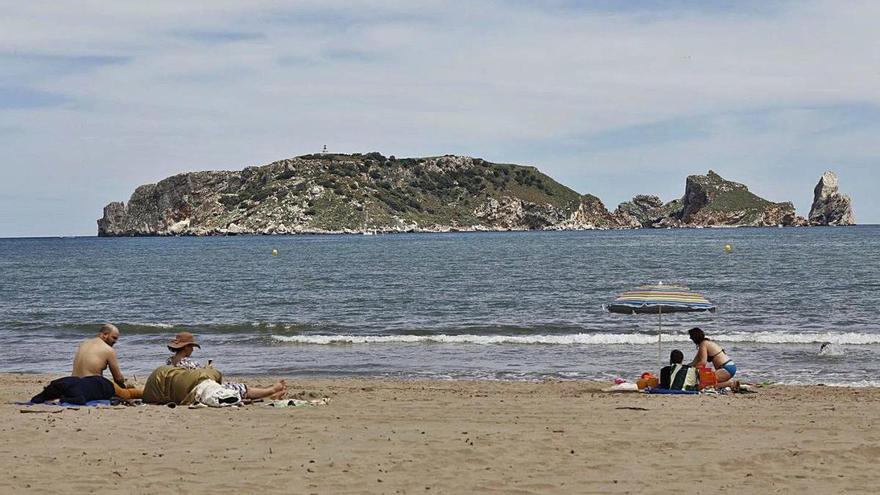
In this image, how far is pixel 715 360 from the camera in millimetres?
16000

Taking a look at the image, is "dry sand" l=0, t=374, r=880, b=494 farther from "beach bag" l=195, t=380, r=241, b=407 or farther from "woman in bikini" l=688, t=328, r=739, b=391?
"woman in bikini" l=688, t=328, r=739, b=391

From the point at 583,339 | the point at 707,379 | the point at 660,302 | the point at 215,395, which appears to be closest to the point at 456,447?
the point at 215,395

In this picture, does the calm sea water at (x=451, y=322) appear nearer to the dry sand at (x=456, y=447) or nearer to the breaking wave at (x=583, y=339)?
the breaking wave at (x=583, y=339)

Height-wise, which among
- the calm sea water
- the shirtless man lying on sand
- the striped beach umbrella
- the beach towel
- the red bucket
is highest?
the striped beach umbrella

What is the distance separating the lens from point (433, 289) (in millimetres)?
45344

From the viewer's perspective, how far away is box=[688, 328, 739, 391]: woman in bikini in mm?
15594

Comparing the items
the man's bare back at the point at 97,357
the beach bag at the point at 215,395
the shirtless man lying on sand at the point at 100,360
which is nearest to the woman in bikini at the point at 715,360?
the beach bag at the point at 215,395

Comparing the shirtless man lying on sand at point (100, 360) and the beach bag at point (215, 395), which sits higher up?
the shirtless man lying on sand at point (100, 360)

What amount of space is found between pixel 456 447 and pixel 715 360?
7308mm

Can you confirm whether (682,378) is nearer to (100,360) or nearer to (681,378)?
(681,378)

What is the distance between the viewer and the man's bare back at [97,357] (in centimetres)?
1333

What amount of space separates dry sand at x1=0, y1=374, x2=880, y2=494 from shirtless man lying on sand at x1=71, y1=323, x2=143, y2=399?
2.78ft

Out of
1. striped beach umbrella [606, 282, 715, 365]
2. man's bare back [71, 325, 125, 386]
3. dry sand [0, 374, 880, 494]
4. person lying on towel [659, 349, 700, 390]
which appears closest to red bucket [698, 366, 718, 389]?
person lying on towel [659, 349, 700, 390]

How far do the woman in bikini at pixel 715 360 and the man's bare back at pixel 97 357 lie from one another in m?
9.09
